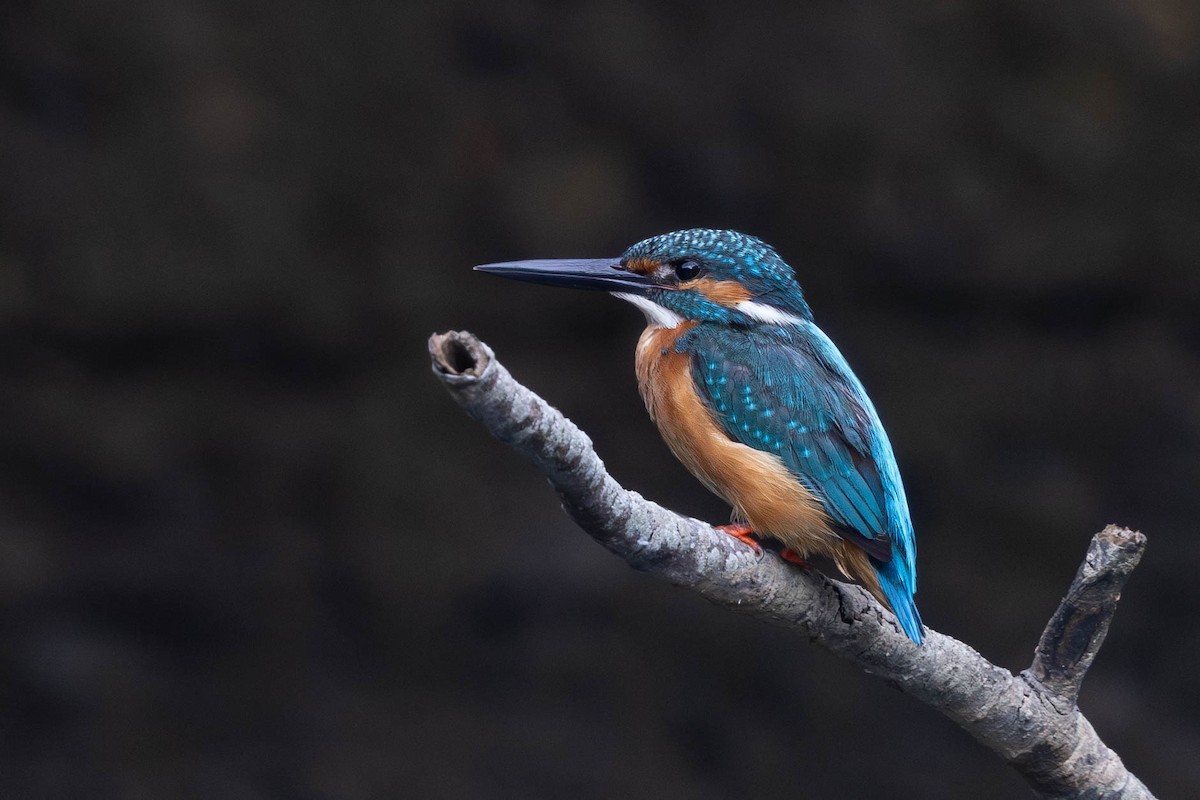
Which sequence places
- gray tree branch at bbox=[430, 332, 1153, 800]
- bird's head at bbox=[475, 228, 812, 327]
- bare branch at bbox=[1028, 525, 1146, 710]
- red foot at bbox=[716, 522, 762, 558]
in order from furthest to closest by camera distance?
bird's head at bbox=[475, 228, 812, 327] → red foot at bbox=[716, 522, 762, 558] → bare branch at bbox=[1028, 525, 1146, 710] → gray tree branch at bbox=[430, 332, 1153, 800]

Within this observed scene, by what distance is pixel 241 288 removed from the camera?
12.0 ft

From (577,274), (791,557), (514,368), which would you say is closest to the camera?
(791,557)

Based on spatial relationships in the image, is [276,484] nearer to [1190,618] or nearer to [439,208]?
[439,208]

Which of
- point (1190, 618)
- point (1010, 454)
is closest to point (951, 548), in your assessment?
point (1010, 454)

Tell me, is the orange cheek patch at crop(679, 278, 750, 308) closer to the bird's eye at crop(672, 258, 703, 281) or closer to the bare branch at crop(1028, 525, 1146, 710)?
the bird's eye at crop(672, 258, 703, 281)

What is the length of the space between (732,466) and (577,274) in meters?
0.48

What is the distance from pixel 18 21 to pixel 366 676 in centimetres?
209

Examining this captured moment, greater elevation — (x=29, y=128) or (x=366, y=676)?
(x=29, y=128)

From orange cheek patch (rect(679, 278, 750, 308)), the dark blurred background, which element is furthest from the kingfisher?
the dark blurred background

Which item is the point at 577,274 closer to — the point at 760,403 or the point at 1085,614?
the point at 760,403

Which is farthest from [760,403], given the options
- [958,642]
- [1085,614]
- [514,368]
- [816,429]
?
[514,368]

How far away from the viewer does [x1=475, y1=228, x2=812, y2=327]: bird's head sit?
2.52m

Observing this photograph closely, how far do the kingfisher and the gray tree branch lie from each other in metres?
0.09

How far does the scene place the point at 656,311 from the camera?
8.32 feet
